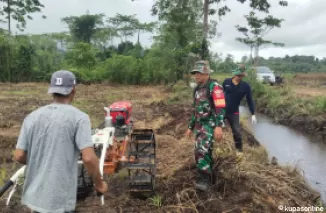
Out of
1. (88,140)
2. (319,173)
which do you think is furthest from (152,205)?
(319,173)

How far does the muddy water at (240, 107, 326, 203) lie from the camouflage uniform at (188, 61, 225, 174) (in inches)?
107

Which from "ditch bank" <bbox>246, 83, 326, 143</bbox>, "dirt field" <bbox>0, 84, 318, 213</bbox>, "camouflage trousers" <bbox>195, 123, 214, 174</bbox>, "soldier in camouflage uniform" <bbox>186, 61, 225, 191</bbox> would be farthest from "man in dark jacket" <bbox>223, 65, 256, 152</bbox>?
"ditch bank" <bbox>246, 83, 326, 143</bbox>

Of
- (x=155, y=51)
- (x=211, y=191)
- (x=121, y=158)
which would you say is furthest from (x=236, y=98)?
(x=155, y=51)

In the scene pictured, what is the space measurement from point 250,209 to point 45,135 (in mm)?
2717

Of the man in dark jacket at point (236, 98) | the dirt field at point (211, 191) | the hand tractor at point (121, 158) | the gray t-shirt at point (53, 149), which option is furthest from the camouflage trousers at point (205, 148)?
the gray t-shirt at point (53, 149)

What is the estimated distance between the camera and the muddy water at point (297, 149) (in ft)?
23.8

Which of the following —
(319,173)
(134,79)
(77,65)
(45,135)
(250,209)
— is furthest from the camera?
(77,65)

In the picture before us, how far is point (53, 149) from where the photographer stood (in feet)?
7.85

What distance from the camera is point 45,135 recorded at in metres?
2.40

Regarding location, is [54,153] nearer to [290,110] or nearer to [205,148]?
[205,148]

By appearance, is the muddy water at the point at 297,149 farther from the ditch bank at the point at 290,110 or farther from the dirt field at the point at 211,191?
the dirt field at the point at 211,191

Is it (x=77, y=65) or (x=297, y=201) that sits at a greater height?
(x=77, y=65)

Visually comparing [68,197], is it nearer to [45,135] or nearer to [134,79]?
[45,135]

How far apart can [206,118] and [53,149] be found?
7.93 feet
